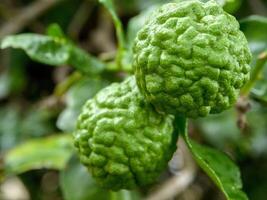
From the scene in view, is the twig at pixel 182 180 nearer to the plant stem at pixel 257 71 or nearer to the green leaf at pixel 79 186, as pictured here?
the green leaf at pixel 79 186

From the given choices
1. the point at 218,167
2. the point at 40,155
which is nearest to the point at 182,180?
the point at 40,155

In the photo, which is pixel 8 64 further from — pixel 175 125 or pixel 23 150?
pixel 175 125

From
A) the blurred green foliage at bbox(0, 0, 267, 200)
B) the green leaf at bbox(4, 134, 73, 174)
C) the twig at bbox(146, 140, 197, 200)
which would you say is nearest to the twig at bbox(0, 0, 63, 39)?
the blurred green foliage at bbox(0, 0, 267, 200)

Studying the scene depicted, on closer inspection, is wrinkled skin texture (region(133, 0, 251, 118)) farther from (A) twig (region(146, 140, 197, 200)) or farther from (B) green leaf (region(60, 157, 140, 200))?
(A) twig (region(146, 140, 197, 200))

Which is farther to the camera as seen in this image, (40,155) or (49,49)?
(40,155)

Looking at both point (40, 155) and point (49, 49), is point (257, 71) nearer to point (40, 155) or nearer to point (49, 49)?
point (49, 49)

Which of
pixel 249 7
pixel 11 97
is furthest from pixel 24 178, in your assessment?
pixel 249 7
